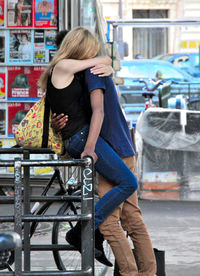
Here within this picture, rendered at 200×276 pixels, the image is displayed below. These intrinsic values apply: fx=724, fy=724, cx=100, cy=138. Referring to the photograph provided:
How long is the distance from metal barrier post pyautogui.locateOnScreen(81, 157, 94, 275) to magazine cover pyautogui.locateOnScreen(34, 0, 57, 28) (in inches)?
203

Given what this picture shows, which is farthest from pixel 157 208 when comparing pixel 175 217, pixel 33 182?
pixel 33 182

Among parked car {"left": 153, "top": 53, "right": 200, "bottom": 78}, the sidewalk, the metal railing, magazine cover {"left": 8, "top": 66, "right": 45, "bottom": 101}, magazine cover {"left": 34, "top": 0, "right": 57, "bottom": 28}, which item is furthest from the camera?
parked car {"left": 153, "top": 53, "right": 200, "bottom": 78}

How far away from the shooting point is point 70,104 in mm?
4191

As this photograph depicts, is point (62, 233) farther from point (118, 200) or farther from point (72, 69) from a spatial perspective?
point (72, 69)

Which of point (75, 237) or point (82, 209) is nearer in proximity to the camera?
point (82, 209)

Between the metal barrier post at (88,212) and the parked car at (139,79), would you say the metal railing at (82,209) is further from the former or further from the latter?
the parked car at (139,79)

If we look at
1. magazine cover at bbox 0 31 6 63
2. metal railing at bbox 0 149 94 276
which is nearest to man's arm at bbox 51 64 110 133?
metal railing at bbox 0 149 94 276

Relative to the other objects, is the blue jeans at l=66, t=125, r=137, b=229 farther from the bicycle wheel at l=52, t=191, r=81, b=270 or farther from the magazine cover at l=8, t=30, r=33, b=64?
the magazine cover at l=8, t=30, r=33, b=64

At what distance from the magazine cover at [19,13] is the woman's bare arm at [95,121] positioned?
15.0ft

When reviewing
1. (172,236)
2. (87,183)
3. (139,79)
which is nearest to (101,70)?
(87,183)

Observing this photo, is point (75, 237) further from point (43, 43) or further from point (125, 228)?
point (43, 43)

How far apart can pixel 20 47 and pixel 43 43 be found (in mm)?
293

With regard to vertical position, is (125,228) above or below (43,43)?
below

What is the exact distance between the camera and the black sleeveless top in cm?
418
